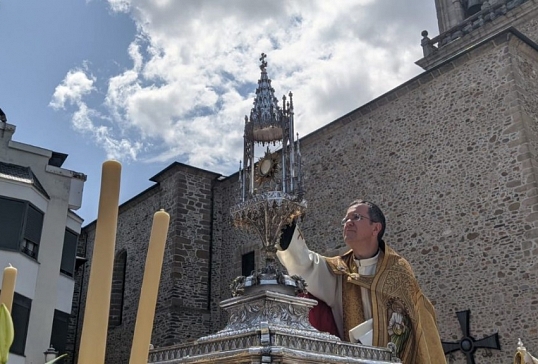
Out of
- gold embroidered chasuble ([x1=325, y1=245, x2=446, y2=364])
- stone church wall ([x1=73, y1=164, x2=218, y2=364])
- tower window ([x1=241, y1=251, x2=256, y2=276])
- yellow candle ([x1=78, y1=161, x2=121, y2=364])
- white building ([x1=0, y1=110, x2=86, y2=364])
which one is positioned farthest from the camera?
tower window ([x1=241, y1=251, x2=256, y2=276])

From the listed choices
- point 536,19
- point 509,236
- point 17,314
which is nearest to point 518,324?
point 509,236

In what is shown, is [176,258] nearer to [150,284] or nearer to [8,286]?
[8,286]

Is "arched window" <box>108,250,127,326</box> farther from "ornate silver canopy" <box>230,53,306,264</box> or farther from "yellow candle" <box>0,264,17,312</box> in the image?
"yellow candle" <box>0,264,17,312</box>

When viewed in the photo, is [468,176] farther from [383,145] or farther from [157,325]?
[157,325]

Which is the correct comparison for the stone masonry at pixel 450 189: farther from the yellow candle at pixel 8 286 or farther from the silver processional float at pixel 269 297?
the yellow candle at pixel 8 286

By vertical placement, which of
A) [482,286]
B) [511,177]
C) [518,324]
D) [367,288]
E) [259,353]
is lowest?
[259,353]

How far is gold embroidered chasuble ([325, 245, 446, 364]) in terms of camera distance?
3.81 metres

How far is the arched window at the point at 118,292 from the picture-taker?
17.8 m

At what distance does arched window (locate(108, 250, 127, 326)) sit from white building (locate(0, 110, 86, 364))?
19.3 ft

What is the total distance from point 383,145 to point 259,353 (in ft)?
34.7

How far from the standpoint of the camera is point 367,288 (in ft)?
13.4

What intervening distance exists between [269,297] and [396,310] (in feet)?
4.38

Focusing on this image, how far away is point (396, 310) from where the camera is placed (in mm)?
3965

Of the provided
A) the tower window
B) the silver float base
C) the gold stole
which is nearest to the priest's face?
the gold stole
